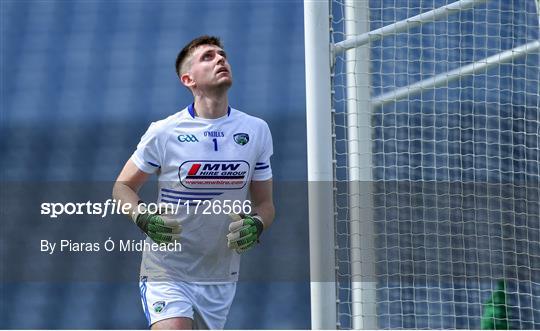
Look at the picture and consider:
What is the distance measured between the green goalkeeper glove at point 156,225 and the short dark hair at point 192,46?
395 mm

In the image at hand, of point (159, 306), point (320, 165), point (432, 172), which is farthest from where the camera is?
point (432, 172)

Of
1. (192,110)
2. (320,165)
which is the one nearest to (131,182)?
(192,110)

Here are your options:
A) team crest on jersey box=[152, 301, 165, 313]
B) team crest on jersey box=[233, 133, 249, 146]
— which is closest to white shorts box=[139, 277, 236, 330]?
team crest on jersey box=[152, 301, 165, 313]

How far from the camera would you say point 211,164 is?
2.64 meters

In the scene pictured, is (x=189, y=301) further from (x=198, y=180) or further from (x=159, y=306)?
→ (x=198, y=180)

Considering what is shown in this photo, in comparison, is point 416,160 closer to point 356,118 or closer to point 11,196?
point 356,118

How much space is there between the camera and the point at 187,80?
2742mm

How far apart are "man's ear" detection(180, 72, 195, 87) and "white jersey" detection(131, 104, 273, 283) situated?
11 cm

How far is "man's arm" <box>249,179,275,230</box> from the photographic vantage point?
2.66m

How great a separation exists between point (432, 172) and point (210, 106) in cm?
67

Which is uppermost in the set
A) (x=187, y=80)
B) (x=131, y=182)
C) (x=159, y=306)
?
(x=187, y=80)

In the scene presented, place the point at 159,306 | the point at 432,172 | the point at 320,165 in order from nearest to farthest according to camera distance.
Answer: the point at 159,306 → the point at 320,165 → the point at 432,172

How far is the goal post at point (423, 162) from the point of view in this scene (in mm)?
2752

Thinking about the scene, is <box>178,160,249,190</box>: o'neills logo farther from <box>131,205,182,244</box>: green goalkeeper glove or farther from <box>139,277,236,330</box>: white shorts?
<box>139,277,236,330</box>: white shorts
